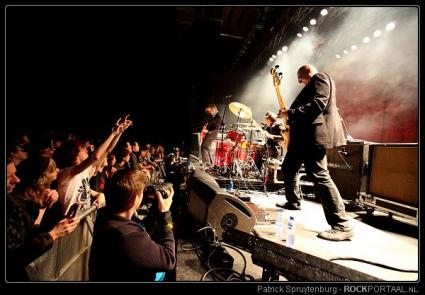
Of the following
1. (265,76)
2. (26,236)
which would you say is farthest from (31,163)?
(265,76)

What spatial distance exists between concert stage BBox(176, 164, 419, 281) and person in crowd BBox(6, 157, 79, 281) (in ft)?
3.76

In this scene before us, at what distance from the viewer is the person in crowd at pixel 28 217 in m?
1.66

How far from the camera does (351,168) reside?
165 inches

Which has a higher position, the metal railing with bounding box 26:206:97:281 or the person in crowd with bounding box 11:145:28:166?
the person in crowd with bounding box 11:145:28:166

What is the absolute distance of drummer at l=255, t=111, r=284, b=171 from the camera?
6689 mm

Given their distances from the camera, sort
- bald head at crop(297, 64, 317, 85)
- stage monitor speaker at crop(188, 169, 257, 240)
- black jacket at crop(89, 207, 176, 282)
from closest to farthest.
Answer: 1. black jacket at crop(89, 207, 176, 282)
2. stage monitor speaker at crop(188, 169, 257, 240)
3. bald head at crop(297, 64, 317, 85)

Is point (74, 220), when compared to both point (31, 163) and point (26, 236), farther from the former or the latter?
point (31, 163)

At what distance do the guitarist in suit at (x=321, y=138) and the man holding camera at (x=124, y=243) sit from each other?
165cm

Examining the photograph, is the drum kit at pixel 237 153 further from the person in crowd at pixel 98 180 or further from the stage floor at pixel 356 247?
the stage floor at pixel 356 247

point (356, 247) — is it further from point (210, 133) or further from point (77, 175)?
point (210, 133)

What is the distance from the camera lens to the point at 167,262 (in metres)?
1.63

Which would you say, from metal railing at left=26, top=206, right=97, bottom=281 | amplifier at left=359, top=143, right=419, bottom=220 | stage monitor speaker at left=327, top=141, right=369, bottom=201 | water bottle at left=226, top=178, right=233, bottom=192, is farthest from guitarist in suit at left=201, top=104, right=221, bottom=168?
metal railing at left=26, top=206, right=97, bottom=281

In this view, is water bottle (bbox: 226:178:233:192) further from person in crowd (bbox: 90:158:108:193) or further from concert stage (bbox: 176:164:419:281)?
person in crowd (bbox: 90:158:108:193)

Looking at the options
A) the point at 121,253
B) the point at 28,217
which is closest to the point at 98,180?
the point at 28,217
